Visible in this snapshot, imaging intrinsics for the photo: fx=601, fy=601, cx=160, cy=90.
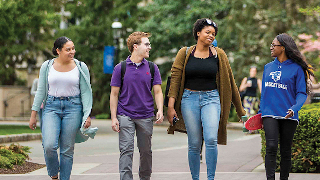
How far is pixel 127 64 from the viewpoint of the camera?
21.2ft

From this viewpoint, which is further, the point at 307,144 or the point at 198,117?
the point at 307,144

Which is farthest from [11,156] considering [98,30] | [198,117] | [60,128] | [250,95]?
[98,30]

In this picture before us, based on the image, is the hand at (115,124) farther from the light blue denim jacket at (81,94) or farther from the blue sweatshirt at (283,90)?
the blue sweatshirt at (283,90)

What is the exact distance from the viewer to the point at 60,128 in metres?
6.59

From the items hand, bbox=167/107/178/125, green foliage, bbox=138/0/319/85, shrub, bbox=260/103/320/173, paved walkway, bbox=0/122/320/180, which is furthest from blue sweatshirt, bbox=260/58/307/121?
green foliage, bbox=138/0/319/85

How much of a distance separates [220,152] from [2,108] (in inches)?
850

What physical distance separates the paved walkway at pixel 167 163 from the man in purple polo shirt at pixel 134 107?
1443mm

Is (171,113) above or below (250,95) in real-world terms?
above

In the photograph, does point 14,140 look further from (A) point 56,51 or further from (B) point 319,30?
(B) point 319,30

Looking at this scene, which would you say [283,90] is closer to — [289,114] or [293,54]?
[289,114]

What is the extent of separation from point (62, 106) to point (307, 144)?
11.7 ft

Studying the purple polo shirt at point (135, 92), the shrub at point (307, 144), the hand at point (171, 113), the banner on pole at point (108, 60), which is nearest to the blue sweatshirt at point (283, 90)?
the hand at point (171, 113)

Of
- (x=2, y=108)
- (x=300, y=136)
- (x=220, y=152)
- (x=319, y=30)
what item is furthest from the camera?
(x=2, y=108)

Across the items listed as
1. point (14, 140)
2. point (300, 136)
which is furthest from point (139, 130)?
point (14, 140)
